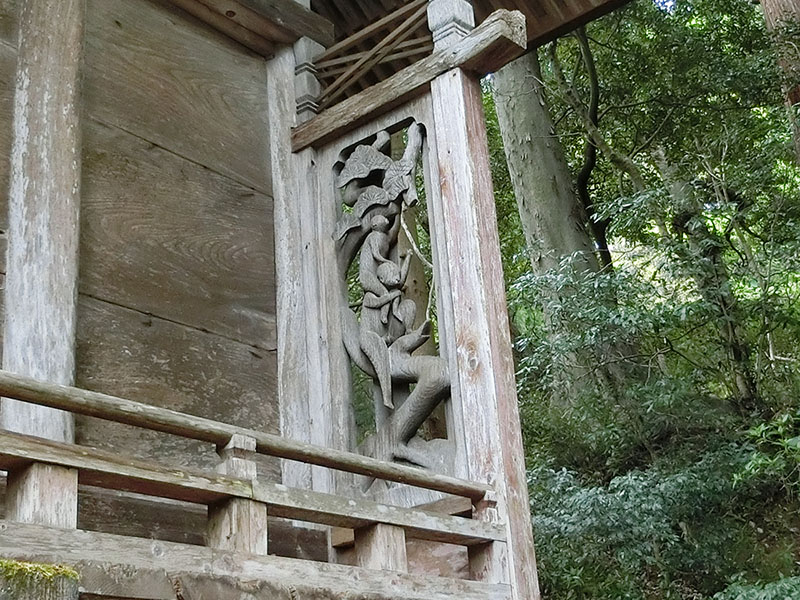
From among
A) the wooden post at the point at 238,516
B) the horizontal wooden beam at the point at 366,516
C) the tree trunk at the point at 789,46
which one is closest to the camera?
the wooden post at the point at 238,516

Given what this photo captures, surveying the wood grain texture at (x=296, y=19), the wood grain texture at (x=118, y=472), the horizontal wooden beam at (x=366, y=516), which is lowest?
the horizontal wooden beam at (x=366, y=516)

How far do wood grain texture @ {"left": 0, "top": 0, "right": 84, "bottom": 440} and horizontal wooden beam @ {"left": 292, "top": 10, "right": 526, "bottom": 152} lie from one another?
0.98 metres

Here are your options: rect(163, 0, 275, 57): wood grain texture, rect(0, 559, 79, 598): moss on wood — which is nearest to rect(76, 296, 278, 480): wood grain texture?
rect(0, 559, 79, 598): moss on wood

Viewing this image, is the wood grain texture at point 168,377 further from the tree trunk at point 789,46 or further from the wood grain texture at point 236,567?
the tree trunk at point 789,46

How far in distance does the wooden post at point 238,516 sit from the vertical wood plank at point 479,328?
89 centimetres

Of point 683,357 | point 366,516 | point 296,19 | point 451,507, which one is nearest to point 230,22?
point 296,19

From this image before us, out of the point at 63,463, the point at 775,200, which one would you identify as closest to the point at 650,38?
the point at 775,200

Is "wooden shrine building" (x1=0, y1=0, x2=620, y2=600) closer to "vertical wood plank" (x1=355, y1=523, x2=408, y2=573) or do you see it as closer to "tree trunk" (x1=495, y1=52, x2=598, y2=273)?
"vertical wood plank" (x1=355, y1=523, x2=408, y2=573)

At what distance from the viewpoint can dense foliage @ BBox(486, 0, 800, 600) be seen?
5.62m

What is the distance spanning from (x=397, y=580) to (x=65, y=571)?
0.98m

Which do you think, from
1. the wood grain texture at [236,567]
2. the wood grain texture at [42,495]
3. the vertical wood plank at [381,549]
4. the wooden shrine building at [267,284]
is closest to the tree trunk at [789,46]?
the wooden shrine building at [267,284]

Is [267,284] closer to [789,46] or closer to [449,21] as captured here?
[449,21]

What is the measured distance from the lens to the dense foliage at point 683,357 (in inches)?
221

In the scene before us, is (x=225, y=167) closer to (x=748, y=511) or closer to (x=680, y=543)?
(x=680, y=543)
